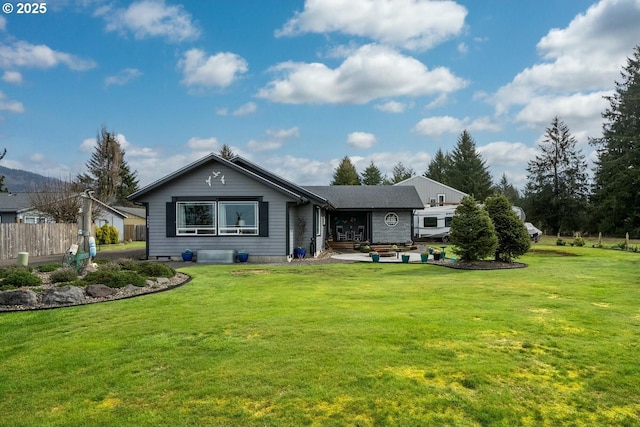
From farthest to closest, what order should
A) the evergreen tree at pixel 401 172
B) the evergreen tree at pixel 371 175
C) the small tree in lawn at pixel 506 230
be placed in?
the evergreen tree at pixel 401 172 < the evergreen tree at pixel 371 175 < the small tree in lawn at pixel 506 230

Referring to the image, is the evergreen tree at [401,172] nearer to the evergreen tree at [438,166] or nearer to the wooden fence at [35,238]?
the evergreen tree at [438,166]

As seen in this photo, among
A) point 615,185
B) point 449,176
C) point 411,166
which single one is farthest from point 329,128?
point 411,166

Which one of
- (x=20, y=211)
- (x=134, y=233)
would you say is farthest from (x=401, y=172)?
(x=20, y=211)

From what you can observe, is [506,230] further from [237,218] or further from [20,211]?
[20,211]

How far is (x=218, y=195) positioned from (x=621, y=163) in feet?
129

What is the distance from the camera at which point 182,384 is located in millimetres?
4246

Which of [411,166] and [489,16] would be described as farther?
[411,166]

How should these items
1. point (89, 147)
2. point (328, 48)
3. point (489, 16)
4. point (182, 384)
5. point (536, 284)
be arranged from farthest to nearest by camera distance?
point (89, 147), point (328, 48), point (489, 16), point (536, 284), point (182, 384)

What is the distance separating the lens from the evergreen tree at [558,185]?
4588 centimetres

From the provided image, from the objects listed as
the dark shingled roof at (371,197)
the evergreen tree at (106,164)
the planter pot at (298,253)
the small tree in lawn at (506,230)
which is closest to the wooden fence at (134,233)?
the evergreen tree at (106,164)

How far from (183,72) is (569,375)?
17541 mm

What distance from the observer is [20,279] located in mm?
9195

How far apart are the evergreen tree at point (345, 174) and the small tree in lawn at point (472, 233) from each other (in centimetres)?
4207

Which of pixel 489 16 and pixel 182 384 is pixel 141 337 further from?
pixel 489 16
